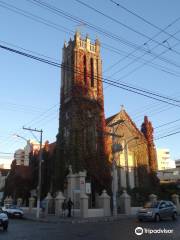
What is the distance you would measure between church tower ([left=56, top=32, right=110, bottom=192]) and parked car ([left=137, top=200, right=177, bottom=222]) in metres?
15.5

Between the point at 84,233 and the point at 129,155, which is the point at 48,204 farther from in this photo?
the point at 84,233

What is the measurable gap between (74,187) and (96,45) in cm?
2473

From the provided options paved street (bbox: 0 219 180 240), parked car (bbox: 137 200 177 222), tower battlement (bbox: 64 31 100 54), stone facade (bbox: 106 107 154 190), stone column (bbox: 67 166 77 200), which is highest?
tower battlement (bbox: 64 31 100 54)

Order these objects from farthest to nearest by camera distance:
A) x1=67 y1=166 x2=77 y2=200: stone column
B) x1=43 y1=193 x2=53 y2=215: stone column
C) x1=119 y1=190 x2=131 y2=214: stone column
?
x1=67 y1=166 x2=77 y2=200: stone column < x1=43 y1=193 x2=53 y2=215: stone column < x1=119 y1=190 x2=131 y2=214: stone column

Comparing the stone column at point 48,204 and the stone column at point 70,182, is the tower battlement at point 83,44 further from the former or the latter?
the stone column at point 48,204

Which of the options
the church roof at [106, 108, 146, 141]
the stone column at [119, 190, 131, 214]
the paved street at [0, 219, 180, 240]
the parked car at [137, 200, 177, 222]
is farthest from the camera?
the church roof at [106, 108, 146, 141]

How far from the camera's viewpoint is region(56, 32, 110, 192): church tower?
42.1m

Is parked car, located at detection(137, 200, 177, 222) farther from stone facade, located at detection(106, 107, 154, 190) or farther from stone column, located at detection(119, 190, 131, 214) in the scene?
stone facade, located at detection(106, 107, 154, 190)

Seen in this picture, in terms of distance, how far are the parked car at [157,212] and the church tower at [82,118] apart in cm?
1554

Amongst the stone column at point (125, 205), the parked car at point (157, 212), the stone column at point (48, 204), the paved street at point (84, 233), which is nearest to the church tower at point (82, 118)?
the stone column at point (48, 204)

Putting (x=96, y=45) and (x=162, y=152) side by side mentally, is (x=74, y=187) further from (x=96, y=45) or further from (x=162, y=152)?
(x=162, y=152)

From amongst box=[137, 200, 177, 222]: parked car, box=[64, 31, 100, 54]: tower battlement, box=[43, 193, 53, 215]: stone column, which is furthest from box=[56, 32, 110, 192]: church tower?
box=[137, 200, 177, 222]: parked car

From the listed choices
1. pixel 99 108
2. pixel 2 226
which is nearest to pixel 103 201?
pixel 2 226

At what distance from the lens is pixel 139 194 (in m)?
44.3
